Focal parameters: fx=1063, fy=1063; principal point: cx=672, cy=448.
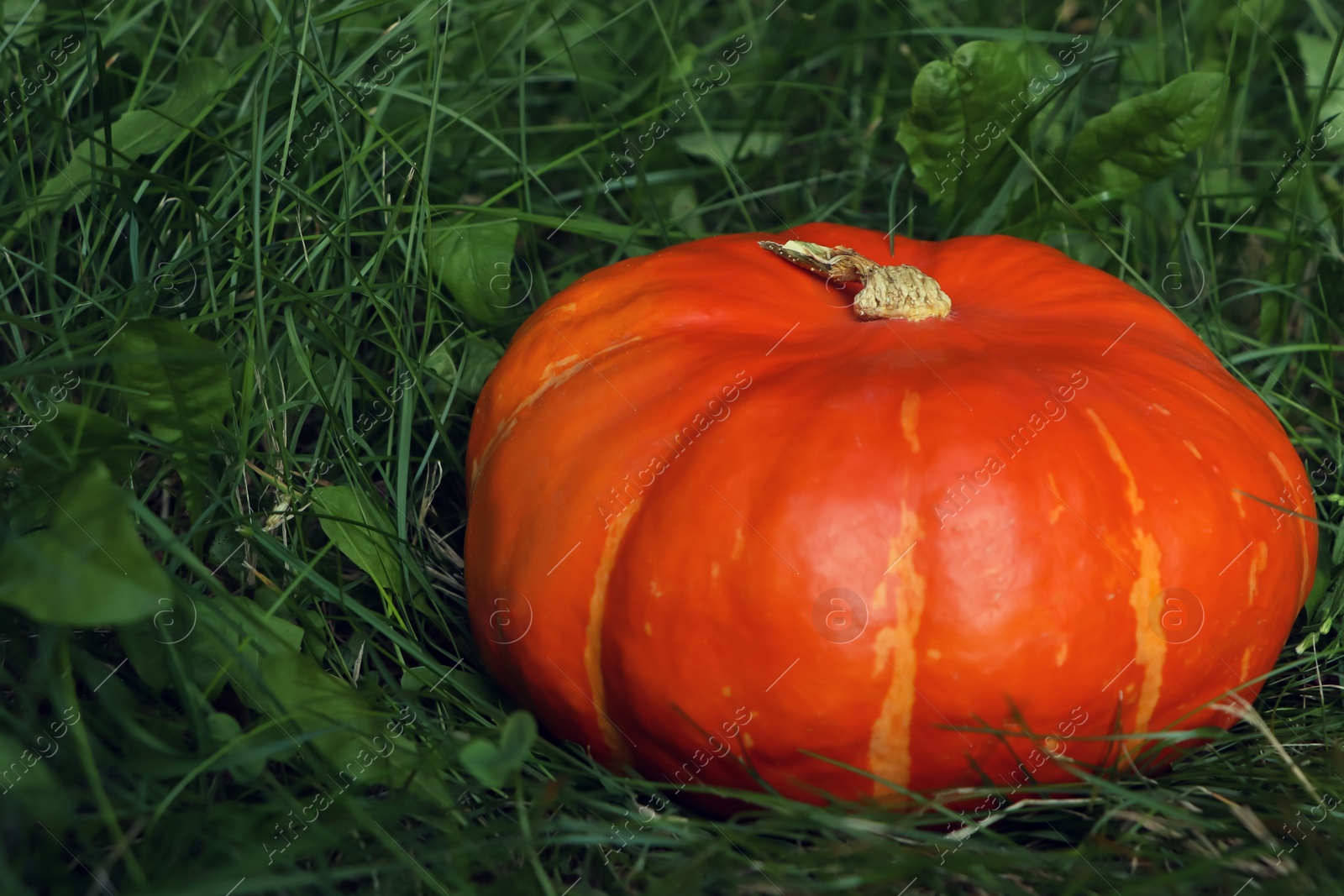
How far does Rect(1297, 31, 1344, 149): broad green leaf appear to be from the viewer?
2.68 meters

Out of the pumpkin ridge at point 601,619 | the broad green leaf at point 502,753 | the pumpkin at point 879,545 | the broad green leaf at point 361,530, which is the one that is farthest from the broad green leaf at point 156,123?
the broad green leaf at point 502,753

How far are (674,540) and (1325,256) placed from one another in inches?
75.8

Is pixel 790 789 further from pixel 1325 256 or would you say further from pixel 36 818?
pixel 1325 256

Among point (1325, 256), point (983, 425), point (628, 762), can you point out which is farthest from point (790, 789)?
point (1325, 256)

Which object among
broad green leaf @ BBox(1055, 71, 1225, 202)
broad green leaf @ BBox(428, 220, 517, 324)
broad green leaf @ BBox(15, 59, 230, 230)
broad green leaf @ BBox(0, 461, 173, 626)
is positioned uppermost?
broad green leaf @ BBox(15, 59, 230, 230)

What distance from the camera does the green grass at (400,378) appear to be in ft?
4.33

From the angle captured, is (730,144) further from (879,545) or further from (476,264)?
(879,545)

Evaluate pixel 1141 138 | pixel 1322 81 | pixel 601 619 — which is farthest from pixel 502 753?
pixel 1322 81

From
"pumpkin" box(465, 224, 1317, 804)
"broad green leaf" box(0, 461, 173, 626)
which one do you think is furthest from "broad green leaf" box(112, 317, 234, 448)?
"pumpkin" box(465, 224, 1317, 804)

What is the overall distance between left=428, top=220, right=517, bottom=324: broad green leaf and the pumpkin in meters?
0.56

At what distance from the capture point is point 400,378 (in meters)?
2.08

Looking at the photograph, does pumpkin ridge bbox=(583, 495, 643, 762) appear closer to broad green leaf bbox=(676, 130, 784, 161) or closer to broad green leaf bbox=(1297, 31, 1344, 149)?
broad green leaf bbox=(676, 130, 784, 161)

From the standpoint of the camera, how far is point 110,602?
1199mm

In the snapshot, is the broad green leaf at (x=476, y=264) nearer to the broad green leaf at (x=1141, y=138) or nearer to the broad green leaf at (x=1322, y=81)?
the broad green leaf at (x=1141, y=138)
